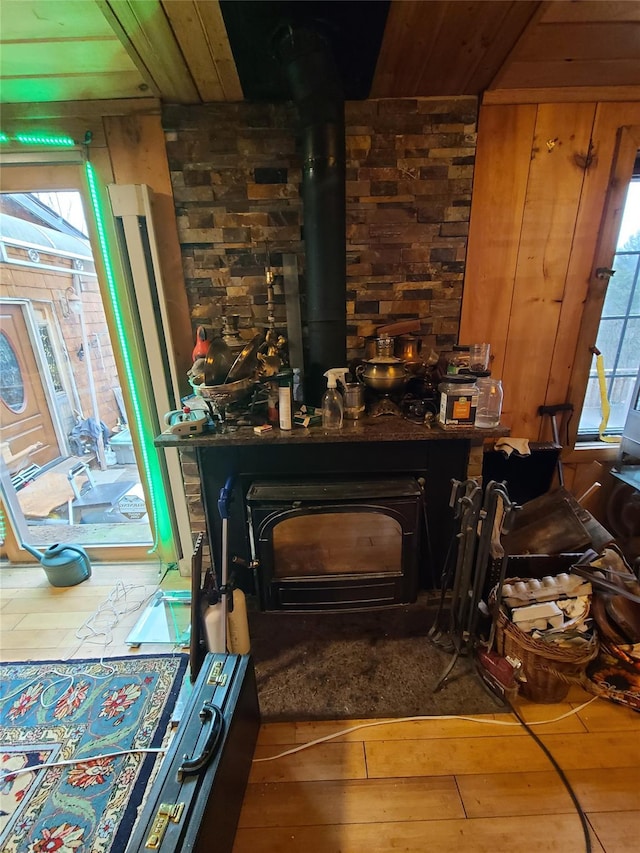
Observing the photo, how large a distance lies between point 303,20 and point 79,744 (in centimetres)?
251

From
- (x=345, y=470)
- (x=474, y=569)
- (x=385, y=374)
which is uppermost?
(x=385, y=374)

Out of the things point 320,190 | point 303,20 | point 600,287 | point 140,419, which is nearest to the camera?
point 303,20

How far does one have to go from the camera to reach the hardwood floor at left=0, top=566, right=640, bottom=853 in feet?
3.57

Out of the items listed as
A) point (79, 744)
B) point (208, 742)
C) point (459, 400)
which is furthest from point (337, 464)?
point (79, 744)

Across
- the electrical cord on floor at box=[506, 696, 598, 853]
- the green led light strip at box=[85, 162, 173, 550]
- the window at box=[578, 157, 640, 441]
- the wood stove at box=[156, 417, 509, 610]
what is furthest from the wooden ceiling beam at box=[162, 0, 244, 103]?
the electrical cord on floor at box=[506, 696, 598, 853]

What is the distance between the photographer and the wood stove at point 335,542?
5.09 ft

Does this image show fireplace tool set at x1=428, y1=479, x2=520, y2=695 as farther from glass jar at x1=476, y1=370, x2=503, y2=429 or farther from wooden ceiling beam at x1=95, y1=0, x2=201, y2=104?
wooden ceiling beam at x1=95, y1=0, x2=201, y2=104

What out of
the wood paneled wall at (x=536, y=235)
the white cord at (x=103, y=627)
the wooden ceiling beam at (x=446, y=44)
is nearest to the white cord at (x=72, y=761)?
the white cord at (x=103, y=627)

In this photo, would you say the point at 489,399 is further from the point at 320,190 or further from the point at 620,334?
the point at 320,190

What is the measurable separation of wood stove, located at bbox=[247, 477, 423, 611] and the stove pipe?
452mm

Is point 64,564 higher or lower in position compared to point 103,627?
higher

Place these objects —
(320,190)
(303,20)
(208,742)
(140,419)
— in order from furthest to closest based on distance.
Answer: (140,419), (320,190), (303,20), (208,742)

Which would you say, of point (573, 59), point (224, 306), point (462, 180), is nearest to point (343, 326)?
point (224, 306)

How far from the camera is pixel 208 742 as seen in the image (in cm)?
102
